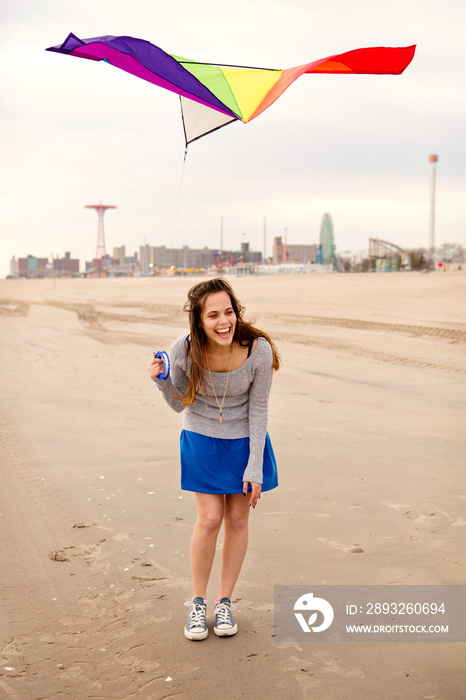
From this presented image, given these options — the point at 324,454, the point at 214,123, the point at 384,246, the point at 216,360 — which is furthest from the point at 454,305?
the point at 384,246

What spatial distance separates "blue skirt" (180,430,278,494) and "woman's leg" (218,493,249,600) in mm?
111

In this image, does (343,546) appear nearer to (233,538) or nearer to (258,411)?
Answer: (233,538)

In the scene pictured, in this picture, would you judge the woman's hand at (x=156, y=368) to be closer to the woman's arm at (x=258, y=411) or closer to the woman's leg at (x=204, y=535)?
the woman's arm at (x=258, y=411)

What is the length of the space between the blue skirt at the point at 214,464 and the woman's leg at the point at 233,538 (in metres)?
0.11

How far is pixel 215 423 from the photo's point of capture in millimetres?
2973

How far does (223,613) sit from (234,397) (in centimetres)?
99

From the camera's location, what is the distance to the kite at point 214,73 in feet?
11.5

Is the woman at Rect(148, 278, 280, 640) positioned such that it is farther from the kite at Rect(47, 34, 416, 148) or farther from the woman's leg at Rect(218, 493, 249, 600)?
the kite at Rect(47, 34, 416, 148)

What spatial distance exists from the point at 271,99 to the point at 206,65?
1.38 ft

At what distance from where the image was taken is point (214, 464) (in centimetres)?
293

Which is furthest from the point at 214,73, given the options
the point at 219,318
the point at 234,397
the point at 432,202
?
the point at 432,202

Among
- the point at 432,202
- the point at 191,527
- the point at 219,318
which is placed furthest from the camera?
the point at 432,202

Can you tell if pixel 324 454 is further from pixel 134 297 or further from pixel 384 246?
pixel 384 246

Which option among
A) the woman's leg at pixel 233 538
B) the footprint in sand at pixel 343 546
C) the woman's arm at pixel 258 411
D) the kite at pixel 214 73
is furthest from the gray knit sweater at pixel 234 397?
the kite at pixel 214 73
